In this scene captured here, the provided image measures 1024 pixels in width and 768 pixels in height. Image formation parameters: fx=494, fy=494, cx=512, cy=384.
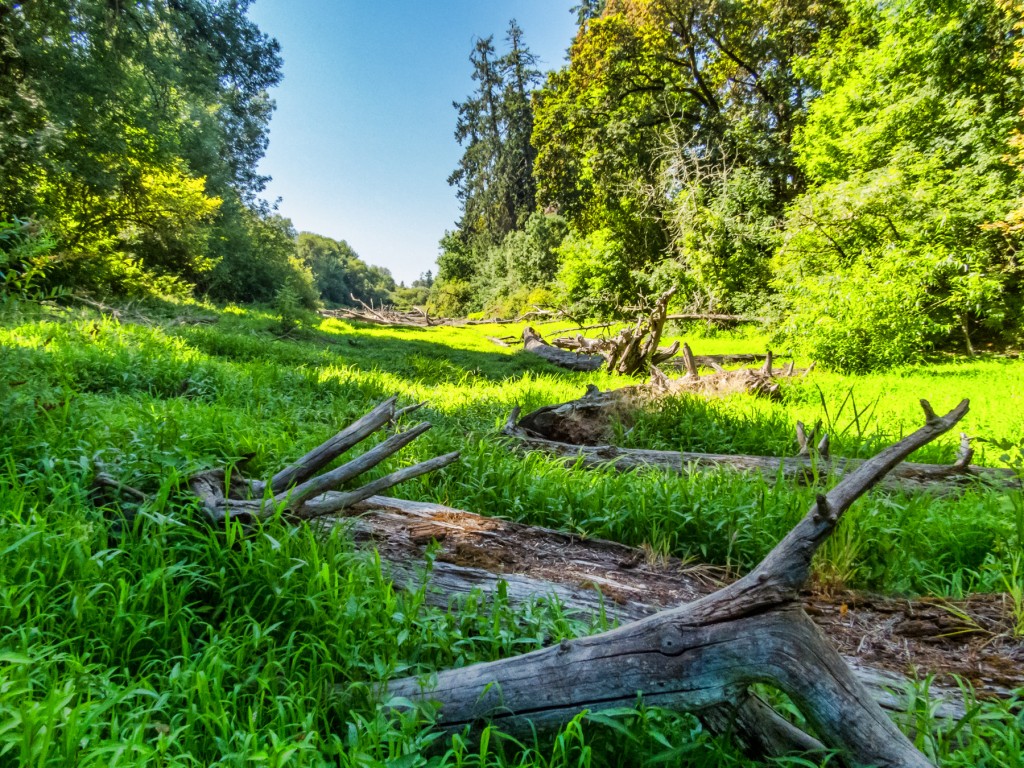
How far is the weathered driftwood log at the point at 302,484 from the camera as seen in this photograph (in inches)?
93.7

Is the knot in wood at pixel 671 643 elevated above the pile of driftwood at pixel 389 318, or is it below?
below

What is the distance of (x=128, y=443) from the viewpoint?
3.04 meters

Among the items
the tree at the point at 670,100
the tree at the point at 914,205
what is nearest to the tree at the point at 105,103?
the tree at the point at 670,100

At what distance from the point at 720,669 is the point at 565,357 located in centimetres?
1074

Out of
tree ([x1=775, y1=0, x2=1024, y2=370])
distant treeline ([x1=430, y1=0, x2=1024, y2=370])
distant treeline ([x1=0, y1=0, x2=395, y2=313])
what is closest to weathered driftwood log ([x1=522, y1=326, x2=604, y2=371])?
distant treeline ([x1=430, y1=0, x2=1024, y2=370])

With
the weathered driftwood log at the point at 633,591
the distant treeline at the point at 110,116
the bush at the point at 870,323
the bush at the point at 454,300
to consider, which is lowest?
the weathered driftwood log at the point at 633,591

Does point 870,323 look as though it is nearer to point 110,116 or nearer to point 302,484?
point 302,484

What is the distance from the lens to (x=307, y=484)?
2.62 meters

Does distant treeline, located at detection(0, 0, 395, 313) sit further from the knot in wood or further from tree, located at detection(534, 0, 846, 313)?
tree, located at detection(534, 0, 846, 313)

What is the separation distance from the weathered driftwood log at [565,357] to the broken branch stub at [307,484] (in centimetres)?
807

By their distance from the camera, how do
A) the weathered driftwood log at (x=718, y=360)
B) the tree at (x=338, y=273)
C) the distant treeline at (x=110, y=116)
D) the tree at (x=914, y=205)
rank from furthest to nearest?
the tree at (x=338, y=273)
the weathered driftwood log at (x=718, y=360)
the distant treeline at (x=110, y=116)
the tree at (x=914, y=205)

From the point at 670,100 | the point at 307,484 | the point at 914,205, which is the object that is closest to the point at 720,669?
the point at 307,484

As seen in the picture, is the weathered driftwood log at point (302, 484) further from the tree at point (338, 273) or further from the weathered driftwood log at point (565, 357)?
the tree at point (338, 273)

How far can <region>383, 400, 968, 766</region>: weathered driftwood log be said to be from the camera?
1.30 meters
